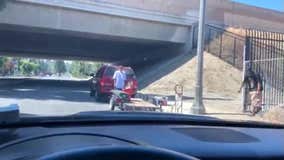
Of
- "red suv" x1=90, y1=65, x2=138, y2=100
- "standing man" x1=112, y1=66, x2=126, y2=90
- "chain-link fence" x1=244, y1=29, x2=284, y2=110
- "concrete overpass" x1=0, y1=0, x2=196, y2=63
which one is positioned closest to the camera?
"chain-link fence" x1=244, y1=29, x2=284, y2=110

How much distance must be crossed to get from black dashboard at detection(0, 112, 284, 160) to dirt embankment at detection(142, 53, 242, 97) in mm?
27386

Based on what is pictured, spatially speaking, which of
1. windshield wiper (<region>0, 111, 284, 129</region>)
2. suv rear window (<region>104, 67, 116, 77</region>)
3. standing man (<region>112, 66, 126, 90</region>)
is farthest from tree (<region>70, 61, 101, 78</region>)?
windshield wiper (<region>0, 111, 284, 129</region>)

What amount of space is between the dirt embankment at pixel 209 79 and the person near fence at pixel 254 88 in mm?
9797

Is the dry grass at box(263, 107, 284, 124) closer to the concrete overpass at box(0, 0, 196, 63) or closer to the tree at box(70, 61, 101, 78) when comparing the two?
the concrete overpass at box(0, 0, 196, 63)

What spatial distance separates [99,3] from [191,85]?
10.1 meters

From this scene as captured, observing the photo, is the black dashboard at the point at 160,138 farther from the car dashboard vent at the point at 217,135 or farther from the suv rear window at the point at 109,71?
the suv rear window at the point at 109,71

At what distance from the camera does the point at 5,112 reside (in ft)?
9.46

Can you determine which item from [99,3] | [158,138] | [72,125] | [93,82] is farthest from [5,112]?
[99,3]

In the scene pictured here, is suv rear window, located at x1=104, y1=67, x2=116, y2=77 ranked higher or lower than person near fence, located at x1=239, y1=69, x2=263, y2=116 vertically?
higher

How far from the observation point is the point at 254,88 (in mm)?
20406

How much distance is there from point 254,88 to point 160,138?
17.9 m

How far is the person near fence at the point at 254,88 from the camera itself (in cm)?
1980

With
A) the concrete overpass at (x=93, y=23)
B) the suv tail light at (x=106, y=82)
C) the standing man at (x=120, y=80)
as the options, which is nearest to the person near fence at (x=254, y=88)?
the standing man at (x=120, y=80)

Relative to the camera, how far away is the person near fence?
19797 mm
